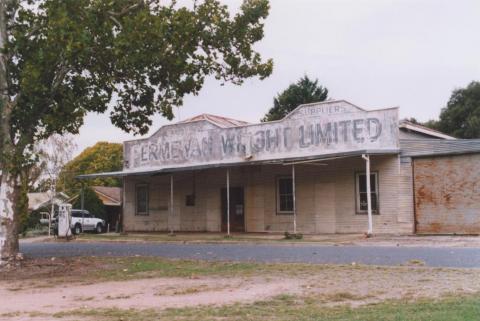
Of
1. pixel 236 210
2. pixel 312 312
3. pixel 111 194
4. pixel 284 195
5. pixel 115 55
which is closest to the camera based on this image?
pixel 312 312

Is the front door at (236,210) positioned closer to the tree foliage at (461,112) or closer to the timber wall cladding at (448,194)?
the timber wall cladding at (448,194)

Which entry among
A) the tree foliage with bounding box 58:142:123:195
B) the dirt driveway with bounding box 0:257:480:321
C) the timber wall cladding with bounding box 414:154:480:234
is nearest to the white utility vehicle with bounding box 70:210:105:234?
the tree foliage with bounding box 58:142:123:195

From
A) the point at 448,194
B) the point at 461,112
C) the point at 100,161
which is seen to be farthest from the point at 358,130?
the point at 100,161

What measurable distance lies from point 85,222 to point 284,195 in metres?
15.3

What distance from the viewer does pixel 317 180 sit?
26844 mm

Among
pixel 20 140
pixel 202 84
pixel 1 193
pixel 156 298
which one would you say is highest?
pixel 202 84

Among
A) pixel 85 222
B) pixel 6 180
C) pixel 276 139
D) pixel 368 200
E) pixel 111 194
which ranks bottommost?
pixel 85 222

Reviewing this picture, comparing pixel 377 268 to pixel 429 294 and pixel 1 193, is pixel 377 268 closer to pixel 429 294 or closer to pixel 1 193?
pixel 429 294

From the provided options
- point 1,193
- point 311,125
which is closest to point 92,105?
point 1,193

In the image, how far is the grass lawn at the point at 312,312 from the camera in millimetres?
6938

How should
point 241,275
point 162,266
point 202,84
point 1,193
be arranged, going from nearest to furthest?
point 241,275 → point 162,266 → point 1,193 → point 202,84

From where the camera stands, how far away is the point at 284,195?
28094 millimetres

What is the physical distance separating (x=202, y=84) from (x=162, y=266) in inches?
199

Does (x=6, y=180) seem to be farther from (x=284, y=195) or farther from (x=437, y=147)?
(x=437, y=147)
